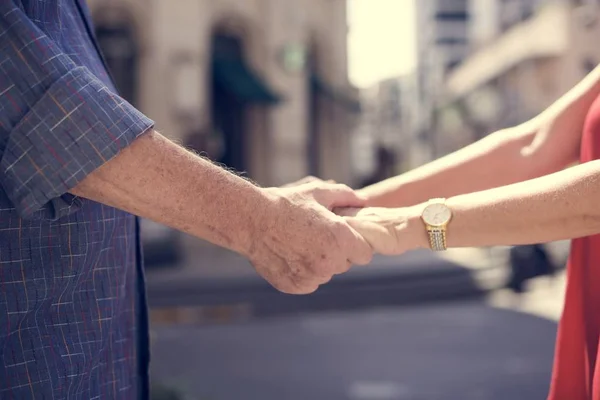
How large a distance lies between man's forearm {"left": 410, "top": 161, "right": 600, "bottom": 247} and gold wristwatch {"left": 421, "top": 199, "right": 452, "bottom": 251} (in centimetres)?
2

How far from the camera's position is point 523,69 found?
4262 centimetres

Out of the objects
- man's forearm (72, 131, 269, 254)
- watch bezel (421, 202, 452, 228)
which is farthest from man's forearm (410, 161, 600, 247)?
man's forearm (72, 131, 269, 254)

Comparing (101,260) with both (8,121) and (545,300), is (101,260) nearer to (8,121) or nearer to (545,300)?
(8,121)

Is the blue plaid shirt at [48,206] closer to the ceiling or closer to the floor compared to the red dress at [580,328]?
closer to the ceiling

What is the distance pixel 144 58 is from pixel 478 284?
10311 millimetres

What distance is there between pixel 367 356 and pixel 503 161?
6521 millimetres

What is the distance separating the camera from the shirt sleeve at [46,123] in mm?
1585

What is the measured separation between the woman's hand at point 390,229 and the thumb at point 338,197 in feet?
0.26

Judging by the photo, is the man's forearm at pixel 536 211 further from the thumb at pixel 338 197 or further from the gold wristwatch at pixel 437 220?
the thumb at pixel 338 197

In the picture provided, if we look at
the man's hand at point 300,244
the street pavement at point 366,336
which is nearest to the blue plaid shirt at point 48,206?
the man's hand at point 300,244

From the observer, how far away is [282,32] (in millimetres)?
21797

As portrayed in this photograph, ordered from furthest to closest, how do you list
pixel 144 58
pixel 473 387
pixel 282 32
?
pixel 282 32, pixel 144 58, pixel 473 387

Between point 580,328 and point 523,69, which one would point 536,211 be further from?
point 523,69

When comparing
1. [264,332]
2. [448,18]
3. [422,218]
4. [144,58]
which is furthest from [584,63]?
[448,18]
